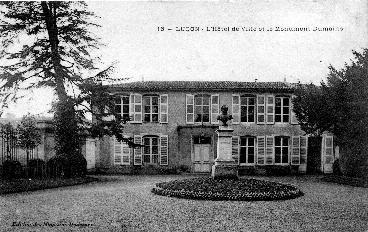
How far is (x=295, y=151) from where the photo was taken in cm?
2480

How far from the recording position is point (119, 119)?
20094mm

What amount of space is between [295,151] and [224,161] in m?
10.4

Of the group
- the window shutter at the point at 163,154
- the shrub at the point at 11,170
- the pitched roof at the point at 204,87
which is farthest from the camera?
the pitched roof at the point at 204,87

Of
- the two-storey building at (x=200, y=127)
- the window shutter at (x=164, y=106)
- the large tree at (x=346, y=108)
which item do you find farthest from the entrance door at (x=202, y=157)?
the large tree at (x=346, y=108)

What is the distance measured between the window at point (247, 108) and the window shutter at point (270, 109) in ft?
2.58

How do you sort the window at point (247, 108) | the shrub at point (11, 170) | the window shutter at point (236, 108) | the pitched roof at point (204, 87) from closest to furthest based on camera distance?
1. the shrub at point (11, 170)
2. the pitched roof at point (204, 87)
3. the window shutter at point (236, 108)
4. the window at point (247, 108)

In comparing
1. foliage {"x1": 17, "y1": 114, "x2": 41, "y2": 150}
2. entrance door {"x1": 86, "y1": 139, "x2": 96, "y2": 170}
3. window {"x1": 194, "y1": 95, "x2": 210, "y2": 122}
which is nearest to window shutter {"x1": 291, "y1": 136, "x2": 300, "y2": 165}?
window {"x1": 194, "y1": 95, "x2": 210, "y2": 122}

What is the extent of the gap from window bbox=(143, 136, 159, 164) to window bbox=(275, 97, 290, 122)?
7000mm

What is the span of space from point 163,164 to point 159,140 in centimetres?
136

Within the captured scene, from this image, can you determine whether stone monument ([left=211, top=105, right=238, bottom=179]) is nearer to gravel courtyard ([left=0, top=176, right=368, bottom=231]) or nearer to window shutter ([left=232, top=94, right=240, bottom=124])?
gravel courtyard ([left=0, top=176, right=368, bottom=231])

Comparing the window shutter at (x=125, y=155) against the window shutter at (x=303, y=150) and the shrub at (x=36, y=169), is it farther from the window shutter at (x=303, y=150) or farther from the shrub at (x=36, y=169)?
the window shutter at (x=303, y=150)

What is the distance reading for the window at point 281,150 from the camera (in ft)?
81.4

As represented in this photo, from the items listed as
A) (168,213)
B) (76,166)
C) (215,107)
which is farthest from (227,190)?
(215,107)

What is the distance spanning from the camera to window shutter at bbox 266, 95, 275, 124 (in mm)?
24938
